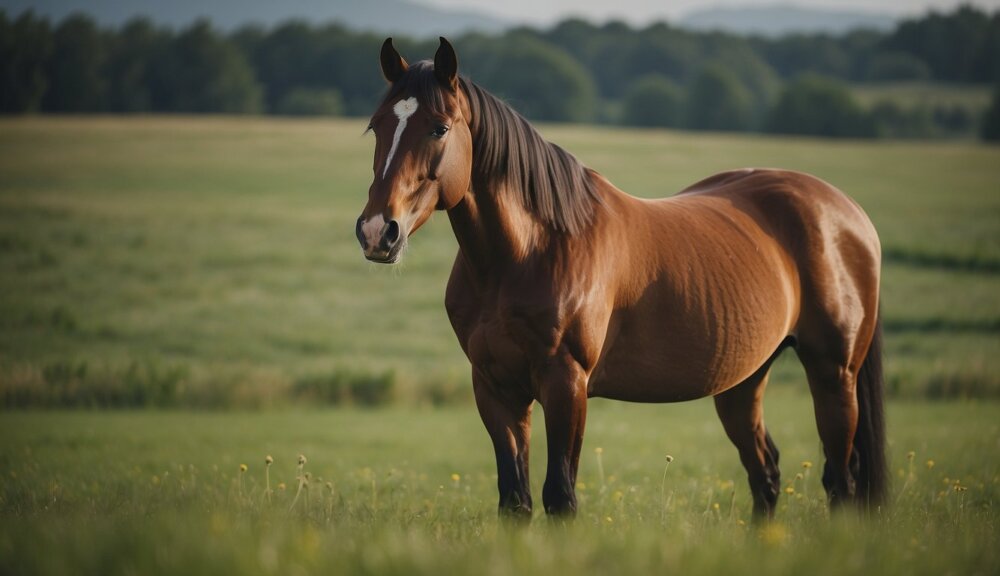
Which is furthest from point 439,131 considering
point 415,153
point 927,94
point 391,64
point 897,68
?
point 897,68

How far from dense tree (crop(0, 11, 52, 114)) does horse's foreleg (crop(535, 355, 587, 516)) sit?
192 ft

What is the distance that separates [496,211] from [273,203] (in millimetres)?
35184

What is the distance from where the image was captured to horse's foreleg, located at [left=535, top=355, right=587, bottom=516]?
4.38m

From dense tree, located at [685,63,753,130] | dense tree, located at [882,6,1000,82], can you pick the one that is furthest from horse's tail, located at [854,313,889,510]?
dense tree, located at [882,6,1000,82]

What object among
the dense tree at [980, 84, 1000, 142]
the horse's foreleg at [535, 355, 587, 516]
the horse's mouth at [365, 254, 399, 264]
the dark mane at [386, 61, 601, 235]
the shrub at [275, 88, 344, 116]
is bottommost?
the horse's foreleg at [535, 355, 587, 516]

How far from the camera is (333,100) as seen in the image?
69.9m

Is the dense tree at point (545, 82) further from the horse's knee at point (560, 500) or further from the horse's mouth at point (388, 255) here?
the horse's mouth at point (388, 255)

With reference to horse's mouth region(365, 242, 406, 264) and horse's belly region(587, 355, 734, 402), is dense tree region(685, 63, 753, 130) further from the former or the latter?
horse's mouth region(365, 242, 406, 264)

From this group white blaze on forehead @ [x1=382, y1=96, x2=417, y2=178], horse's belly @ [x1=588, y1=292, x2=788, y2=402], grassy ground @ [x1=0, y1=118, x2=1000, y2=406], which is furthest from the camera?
grassy ground @ [x1=0, y1=118, x2=1000, y2=406]

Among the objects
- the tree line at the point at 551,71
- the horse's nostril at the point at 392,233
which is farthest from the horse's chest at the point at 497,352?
the tree line at the point at 551,71

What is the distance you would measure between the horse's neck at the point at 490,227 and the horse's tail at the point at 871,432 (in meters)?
2.75

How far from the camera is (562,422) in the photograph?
4398 millimetres

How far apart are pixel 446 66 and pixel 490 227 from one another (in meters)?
0.78

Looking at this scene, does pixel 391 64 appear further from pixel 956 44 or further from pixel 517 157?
pixel 956 44
